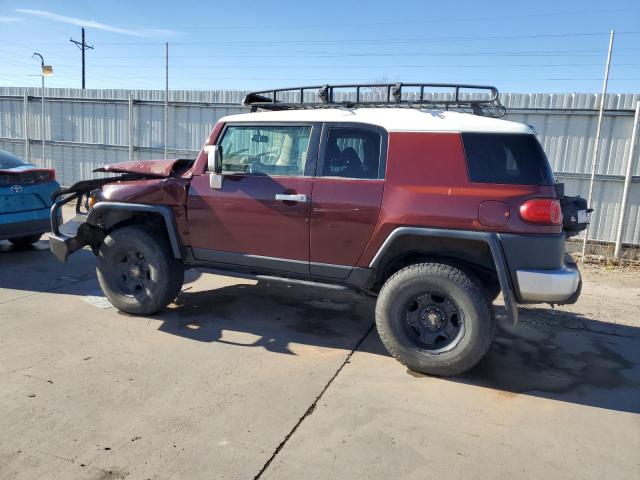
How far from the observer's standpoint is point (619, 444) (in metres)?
3.03

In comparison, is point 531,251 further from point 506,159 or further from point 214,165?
point 214,165

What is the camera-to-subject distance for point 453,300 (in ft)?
12.4

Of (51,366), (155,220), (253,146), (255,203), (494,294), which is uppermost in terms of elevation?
(253,146)

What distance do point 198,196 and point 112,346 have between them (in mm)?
1514

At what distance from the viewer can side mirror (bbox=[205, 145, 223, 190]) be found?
438 centimetres

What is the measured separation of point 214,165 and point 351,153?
123cm

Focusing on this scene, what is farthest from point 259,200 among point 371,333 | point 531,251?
point 531,251

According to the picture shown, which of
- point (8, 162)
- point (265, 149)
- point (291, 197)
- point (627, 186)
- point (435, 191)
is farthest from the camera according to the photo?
point (627, 186)

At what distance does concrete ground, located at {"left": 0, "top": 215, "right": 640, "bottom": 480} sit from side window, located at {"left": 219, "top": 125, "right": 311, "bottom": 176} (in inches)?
60.7

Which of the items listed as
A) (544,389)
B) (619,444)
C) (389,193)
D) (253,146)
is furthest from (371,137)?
(619,444)

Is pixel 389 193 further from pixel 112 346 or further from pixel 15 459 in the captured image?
pixel 15 459

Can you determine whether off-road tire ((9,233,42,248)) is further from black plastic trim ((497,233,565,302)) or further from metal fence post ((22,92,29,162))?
black plastic trim ((497,233,565,302))

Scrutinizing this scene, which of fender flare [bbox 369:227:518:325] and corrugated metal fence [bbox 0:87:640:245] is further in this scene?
corrugated metal fence [bbox 0:87:640:245]

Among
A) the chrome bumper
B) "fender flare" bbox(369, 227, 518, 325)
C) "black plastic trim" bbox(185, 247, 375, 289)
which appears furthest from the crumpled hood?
the chrome bumper
